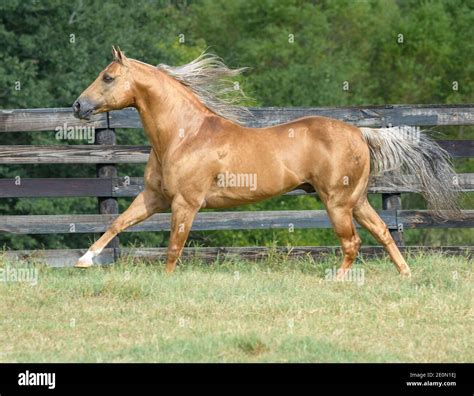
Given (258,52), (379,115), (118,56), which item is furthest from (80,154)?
(258,52)

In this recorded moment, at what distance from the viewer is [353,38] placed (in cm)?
4191

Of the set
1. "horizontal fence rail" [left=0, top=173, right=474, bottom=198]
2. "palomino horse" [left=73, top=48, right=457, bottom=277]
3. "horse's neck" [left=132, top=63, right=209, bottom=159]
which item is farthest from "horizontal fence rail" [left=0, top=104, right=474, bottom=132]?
"horse's neck" [left=132, top=63, right=209, bottom=159]

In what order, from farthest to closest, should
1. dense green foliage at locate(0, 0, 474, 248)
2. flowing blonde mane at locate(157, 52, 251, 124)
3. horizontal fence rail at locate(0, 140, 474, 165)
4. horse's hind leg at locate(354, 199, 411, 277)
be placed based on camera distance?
dense green foliage at locate(0, 0, 474, 248) → horizontal fence rail at locate(0, 140, 474, 165) → flowing blonde mane at locate(157, 52, 251, 124) → horse's hind leg at locate(354, 199, 411, 277)

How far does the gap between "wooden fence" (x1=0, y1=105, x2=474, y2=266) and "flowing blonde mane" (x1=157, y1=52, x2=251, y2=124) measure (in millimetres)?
1099

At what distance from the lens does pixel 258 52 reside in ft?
121

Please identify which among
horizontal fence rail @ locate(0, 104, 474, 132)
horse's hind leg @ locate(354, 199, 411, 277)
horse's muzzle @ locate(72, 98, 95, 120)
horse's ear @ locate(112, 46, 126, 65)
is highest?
horse's ear @ locate(112, 46, 126, 65)

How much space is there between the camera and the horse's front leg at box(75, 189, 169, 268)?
8289mm

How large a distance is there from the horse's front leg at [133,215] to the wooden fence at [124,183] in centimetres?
159

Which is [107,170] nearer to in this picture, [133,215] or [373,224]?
[133,215]

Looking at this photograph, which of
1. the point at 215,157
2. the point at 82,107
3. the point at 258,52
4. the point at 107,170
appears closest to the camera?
the point at 82,107

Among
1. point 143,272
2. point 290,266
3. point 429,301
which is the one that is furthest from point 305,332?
point 290,266

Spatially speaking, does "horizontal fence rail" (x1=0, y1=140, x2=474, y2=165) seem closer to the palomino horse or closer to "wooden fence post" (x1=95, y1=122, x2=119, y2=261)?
"wooden fence post" (x1=95, y1=122, x2=119, y2=261)

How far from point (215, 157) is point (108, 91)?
1.10 metres

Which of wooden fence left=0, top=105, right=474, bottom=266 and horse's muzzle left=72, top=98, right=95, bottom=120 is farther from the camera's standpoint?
wooden fence left=0, top=105, right=474, bottom=266
